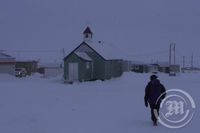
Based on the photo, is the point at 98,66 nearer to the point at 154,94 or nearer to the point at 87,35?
the point at 87,35

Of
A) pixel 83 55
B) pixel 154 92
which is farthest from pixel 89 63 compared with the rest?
pixel 154 92

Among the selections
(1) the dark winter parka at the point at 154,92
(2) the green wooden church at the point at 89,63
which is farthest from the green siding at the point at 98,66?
(1) the dark winter parka at the point at 154,92

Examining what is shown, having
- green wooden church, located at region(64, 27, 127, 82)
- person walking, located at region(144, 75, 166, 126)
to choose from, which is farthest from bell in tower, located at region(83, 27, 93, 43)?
person walking, located at region(144, 75, 166, 126)

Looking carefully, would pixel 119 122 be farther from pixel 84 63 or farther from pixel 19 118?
pixel 84 63

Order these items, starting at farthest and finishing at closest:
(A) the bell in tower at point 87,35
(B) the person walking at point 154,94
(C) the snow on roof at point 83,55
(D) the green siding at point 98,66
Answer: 1. (A) the bell in tower at point 87,35
2. (D) the green siding at point 98,66
3. (C) the snow on roof at point 83,55
4. (B) the person walking at point 154,94

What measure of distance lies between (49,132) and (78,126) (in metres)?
1.19

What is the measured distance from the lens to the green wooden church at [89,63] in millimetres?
41469

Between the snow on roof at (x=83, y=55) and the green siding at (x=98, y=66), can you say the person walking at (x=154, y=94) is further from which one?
the green siding at (x=98, y=66)

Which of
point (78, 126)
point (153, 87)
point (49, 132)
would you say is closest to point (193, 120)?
point (153, 87)

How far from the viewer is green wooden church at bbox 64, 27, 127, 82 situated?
41.5 meters

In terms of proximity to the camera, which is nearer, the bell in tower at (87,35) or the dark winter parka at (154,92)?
the dark winter parka at (154,92)

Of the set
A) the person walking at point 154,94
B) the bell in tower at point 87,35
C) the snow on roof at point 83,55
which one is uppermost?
the bell in tower at point 87,35

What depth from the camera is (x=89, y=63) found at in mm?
43000

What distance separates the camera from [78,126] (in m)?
10.6
